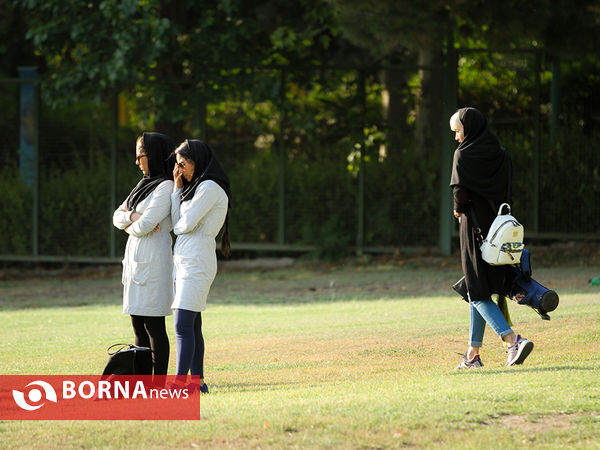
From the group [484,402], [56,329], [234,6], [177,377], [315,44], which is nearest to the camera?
[484,402]

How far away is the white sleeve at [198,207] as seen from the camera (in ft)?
20.0

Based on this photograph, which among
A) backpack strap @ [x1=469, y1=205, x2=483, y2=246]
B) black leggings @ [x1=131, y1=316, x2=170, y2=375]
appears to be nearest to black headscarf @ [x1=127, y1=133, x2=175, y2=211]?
black leggings @ [x1=131, y1=316, x2=170, y2=375]

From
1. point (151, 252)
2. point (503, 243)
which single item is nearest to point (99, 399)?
point (151, 252)

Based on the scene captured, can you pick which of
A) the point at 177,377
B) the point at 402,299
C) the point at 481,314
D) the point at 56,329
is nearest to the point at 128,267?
the point at 177,377

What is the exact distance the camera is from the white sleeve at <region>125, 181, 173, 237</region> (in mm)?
6309

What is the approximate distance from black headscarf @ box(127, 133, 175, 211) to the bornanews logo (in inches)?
47.2

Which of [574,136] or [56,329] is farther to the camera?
[574,136]

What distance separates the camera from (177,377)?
242 inches

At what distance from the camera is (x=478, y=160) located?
22.2 ft

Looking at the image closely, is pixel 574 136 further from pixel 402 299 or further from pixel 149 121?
pixel 149 121

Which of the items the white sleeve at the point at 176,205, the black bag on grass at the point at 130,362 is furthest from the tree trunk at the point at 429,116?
the black bag on grass at the point at 130,362

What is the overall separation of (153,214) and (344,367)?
2.08 metres

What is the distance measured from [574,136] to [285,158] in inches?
197

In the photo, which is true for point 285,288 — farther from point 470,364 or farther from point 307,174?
point 470,364
